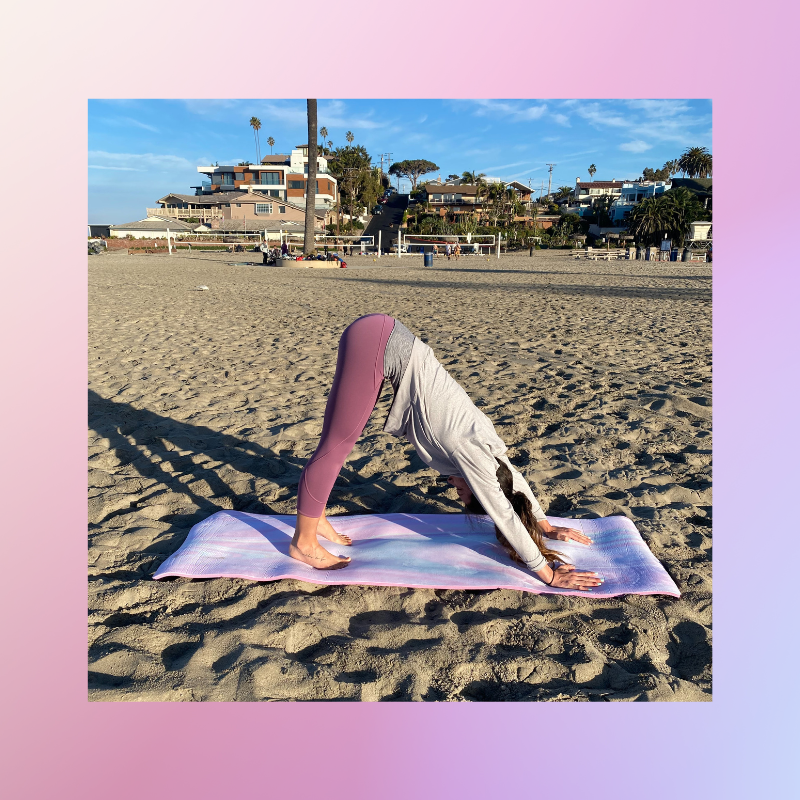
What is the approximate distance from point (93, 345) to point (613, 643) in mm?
7043

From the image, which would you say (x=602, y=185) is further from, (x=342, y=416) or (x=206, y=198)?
(x=342, y=416)

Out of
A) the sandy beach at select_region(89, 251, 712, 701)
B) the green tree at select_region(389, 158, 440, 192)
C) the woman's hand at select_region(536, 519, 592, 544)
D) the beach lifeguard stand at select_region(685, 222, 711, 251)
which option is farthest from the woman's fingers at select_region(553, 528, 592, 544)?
the green tree at select_region(389, 158, 440, 192)

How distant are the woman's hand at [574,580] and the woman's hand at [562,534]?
331 mm

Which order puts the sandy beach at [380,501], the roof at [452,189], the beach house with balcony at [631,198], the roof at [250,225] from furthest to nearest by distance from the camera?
the roof at [452,189] → the beach house with balcony at [631,198] → the roof at [250,225] → the sandy beach at [380,501]

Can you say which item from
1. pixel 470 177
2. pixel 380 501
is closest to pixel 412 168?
pixel 470 177

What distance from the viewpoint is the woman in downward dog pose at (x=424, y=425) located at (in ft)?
7.38

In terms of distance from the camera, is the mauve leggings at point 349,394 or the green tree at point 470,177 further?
the green tree at point 470,177

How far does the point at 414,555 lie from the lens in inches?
107

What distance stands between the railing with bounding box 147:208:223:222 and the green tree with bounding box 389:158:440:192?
1512 inches

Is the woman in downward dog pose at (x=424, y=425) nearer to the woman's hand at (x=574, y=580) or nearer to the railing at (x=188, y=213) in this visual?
the woman's hand at (x=574, y=580)

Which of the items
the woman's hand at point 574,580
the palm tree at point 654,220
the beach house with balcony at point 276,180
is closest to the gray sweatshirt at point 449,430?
the woman's hand at point 574,580

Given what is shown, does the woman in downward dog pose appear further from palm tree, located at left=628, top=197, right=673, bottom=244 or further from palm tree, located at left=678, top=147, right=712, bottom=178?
palm tree, located at left=678, top=147, right=712, bottom=178

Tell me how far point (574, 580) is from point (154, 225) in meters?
55.8

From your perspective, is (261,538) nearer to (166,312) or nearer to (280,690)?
(280,690)
